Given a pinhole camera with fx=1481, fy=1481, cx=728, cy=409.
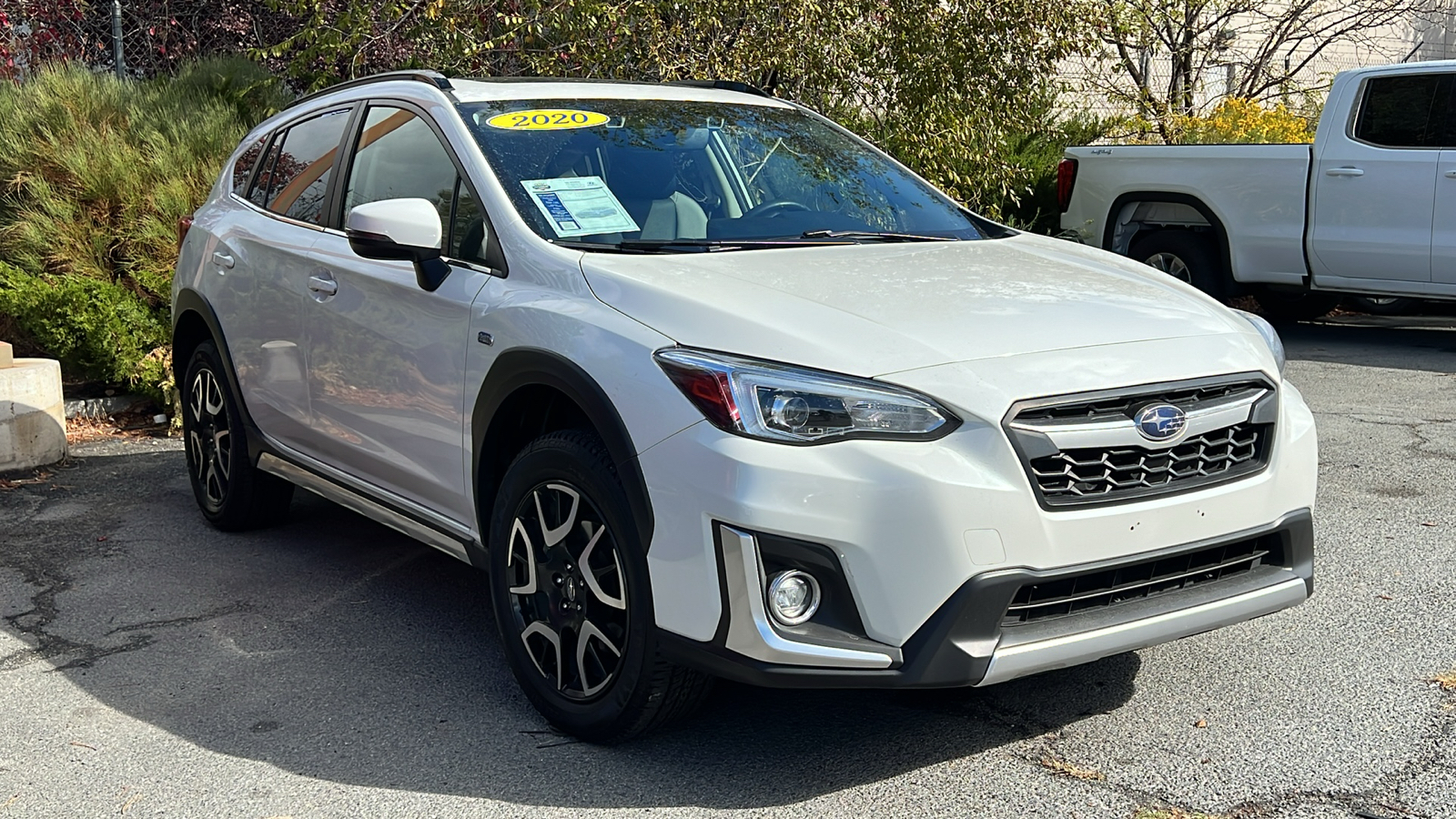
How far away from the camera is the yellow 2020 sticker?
4.55 metres

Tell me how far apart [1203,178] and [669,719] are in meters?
7.87

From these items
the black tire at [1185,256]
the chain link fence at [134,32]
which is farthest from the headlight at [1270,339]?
the chain link fence at [134,32]

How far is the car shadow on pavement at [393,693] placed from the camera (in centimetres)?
364

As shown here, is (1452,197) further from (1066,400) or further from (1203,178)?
(1066,400)

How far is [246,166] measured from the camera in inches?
241

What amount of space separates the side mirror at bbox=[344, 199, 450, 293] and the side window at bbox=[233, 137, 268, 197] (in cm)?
198

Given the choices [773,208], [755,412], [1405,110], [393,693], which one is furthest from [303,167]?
[1405,110]

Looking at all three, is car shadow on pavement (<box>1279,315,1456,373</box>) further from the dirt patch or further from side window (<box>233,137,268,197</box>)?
the dirt patch

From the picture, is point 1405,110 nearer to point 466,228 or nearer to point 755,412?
point 466,228

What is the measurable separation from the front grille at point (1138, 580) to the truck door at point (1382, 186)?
6719 mm

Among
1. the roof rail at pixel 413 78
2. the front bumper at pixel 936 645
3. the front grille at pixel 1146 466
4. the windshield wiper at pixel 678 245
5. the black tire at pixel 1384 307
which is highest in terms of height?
the roof rail at pixel 413 78

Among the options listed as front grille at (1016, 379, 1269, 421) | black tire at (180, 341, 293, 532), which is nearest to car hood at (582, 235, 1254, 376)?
front grille at (1016, 379, 1269, 421)

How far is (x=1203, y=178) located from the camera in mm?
10305

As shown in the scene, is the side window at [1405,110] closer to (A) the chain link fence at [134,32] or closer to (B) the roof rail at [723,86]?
(B) the roof rail at [723,86]
